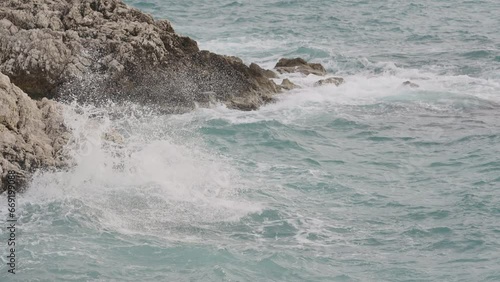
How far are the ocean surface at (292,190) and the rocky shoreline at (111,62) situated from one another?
729 mm

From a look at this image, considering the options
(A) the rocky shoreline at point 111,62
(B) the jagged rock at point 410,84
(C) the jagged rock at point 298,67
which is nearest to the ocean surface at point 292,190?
(B) the jagged rock at point 410,84

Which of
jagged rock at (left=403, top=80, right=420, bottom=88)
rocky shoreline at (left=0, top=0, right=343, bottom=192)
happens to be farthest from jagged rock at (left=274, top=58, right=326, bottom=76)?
jagged rock at (left=403, top=80, right=420, bottom=88)

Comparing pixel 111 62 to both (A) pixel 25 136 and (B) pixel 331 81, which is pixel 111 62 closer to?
(A) pixel 25 136

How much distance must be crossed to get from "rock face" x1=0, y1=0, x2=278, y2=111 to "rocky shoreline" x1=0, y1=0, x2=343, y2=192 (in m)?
0.03

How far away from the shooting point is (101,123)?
72.8ft

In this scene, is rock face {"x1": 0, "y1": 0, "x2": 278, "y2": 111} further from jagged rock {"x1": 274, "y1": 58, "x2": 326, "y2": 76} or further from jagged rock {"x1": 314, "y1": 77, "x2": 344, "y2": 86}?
jagged rock {"x1": 274, "y1": 58, "x2": 326, "y2": 76}

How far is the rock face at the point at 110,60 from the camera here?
25.0 meters

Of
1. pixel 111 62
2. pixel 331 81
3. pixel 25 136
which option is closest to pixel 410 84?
pixel 331 81

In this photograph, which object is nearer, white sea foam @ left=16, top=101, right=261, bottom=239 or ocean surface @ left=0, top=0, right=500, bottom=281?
ocean surface @ left=0, top=0, right=500, bottom=281

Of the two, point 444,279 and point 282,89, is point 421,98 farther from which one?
point 444,279

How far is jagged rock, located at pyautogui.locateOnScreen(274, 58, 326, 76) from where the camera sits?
103 ft

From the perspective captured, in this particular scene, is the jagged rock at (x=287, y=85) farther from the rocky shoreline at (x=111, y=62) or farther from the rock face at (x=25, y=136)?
the rock face at (x=25, y=136)

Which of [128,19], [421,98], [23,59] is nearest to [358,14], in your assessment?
[421,98]

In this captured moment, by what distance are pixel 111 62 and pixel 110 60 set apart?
0.43 ft
